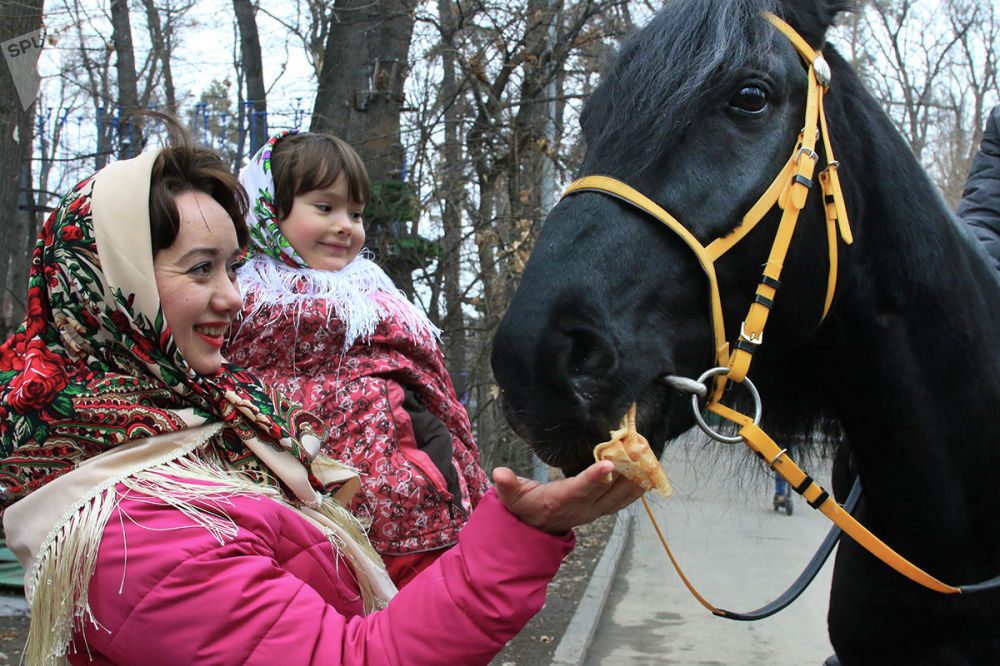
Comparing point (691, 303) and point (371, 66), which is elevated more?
point (371, 66)

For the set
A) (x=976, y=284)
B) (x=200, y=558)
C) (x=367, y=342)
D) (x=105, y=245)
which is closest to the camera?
(x=200, y=558)

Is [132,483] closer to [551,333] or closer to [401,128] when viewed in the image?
[551,333]

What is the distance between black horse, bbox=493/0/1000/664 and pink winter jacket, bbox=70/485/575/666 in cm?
21

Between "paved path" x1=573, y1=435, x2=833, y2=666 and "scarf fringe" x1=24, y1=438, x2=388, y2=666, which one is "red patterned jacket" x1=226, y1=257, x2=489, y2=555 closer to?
"scarf fringe" x1=24, y1=438, x2=388, y2=666

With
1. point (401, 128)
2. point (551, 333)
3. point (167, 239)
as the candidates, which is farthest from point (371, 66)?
point (551, 333)

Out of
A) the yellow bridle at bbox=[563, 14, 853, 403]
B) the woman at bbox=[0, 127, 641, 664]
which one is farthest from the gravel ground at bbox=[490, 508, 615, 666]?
the woman at bbox=[0, 127, 641, 664]

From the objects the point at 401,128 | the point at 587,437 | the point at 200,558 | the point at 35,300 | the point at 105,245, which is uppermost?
the point at 401,128

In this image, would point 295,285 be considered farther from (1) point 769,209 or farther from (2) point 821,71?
(2) point 821,71

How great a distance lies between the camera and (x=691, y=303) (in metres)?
1.58

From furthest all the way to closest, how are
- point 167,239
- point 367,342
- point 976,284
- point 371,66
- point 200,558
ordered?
1. point 371,66
2. point 367,342
3. point 976,284
4. point 167,239
5. point 200,558

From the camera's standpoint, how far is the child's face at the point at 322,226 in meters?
2.52

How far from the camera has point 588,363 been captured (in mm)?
1422

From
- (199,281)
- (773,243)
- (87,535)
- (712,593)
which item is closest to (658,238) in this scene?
(773,243)

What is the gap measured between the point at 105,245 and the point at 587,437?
0.95 metres
